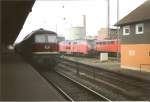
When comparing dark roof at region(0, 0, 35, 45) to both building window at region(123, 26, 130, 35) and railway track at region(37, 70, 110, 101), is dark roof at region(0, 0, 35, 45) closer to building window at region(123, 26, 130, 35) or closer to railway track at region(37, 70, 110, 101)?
railway track at region(37, 70, 110, 101)

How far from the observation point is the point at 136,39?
30609 millimetres

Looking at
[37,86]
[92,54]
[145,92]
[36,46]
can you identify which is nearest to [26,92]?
[37,86]

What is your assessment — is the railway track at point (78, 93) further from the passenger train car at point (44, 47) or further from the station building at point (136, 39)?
the station building at point (136, 39)

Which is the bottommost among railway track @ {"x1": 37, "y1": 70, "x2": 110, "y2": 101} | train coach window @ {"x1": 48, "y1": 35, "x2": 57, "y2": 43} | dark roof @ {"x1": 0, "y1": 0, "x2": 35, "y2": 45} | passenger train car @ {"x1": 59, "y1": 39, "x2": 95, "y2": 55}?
railway track @ {"x1": 37, "y1": 70, "x2": 110, "y2": 101}

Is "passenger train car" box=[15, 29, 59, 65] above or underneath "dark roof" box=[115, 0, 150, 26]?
underneath

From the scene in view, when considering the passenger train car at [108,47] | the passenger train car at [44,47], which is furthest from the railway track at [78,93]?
the passenger train car at [108,47]

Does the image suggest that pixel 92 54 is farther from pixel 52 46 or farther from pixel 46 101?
pixel 46 101

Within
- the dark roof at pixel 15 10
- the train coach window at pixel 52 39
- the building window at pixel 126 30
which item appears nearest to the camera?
the dark roof at pixel 15 10

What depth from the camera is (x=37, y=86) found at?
53.9ft

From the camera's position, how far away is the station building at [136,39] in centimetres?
2870

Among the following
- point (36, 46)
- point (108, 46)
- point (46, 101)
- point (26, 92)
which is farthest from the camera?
point (108, 46)

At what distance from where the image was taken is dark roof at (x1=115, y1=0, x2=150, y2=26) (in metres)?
29.6

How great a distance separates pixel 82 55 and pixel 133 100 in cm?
4551

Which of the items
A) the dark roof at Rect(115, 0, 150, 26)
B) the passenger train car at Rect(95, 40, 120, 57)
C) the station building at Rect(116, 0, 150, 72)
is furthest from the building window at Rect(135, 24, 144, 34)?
the passenger train car at Rect(95, 40, 120, 57)
